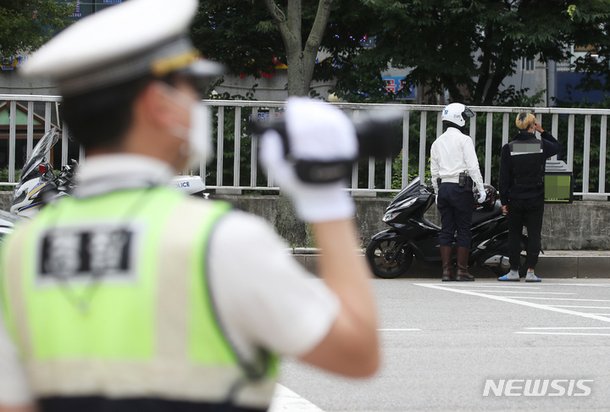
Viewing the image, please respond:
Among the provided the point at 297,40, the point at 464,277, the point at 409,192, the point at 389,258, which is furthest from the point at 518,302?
the point at 297,40

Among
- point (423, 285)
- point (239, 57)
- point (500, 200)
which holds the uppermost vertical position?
point (239, 57)

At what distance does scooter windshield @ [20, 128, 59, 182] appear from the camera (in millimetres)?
13107

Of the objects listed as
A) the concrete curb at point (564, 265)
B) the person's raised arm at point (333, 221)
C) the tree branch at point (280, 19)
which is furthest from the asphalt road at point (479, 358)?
the tree branch at point (280, 19)

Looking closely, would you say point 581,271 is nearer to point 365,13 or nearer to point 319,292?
point 365,13

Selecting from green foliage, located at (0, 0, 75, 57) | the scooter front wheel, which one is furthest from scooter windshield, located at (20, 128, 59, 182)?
green foliage, located at (0, 0, 75, 57)

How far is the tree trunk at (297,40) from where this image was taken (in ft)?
51.6

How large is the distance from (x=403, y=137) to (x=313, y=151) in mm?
14148

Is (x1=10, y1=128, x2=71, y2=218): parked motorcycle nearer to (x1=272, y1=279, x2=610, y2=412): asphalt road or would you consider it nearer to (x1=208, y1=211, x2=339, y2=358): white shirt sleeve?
(x1=272, y1=279, x2=610, y2=412): asphalt road

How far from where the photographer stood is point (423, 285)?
13.1 m

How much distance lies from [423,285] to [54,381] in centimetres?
1135

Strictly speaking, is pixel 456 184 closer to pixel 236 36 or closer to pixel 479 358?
pixel 479 358

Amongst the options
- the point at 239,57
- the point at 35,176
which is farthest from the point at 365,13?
the point at 35,176

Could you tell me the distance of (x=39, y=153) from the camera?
13.4 meters

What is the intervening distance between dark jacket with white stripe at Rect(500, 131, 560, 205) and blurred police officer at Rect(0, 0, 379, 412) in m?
11.7
